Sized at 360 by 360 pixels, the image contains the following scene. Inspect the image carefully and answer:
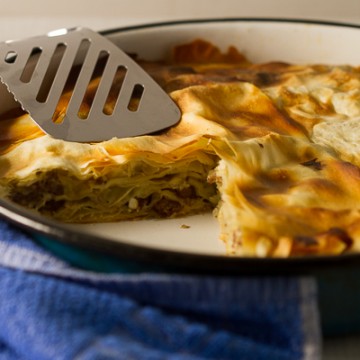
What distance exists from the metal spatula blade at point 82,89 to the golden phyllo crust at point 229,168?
0.04 m

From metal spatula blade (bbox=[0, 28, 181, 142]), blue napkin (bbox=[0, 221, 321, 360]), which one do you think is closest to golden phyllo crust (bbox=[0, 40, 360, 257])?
metal spatula blade (bbox=[0, 28, 181, 142])

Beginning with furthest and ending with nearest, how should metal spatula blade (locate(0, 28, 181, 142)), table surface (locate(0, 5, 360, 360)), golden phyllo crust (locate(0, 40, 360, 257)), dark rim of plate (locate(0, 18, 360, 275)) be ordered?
1. table surface (locate(0, 5, 360, 360))
2. metal spatula blade (locate(0, 28, 181, 142))
3. golden phyllo crust (locate(0, 40, 360, 257))
4. dark rim of plate (locate(0, 18, 360, 275))

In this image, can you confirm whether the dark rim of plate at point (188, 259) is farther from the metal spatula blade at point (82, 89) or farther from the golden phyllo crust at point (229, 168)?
the metal spatula blade at point (82, 89)

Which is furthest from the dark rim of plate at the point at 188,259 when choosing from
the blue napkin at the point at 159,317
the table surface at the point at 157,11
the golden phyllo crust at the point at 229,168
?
the table surface at the point at 157,11

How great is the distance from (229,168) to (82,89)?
1.61 feet

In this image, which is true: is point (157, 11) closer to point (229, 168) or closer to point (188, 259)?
point (229, 168)

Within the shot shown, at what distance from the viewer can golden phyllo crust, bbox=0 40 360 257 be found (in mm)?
1589

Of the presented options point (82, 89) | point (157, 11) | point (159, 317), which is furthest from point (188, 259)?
point (157, 11)

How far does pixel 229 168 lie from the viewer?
1.79 metres

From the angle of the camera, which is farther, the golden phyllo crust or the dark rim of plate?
the golden phyllo crust

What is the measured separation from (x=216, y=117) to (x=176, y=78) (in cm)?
27

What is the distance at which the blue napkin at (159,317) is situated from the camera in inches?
52.9

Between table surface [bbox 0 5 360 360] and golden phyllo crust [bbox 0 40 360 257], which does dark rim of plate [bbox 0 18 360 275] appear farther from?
table surface [bbox 0 5 360 360]

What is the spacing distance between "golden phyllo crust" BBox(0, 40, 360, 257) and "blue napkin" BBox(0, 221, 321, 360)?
0.51ft
